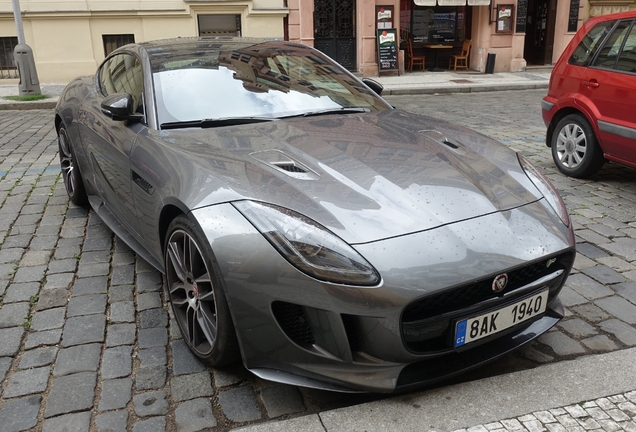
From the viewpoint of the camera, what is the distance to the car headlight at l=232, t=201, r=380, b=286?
2.23 meters

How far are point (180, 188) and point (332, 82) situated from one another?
1615mm

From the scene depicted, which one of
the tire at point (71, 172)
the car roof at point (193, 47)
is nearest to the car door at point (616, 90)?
the car roof at point (193, 47)

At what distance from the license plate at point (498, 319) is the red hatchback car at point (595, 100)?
318cm

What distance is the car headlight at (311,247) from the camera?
2.23 meters

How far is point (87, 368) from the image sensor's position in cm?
278

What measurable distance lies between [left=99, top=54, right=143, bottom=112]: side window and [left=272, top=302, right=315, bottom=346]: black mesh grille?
178 cm

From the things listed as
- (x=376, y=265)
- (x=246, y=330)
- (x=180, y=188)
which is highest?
(x=180, y=188)

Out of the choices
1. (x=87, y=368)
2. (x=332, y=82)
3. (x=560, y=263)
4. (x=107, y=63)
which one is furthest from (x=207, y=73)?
(x=560, y=263)

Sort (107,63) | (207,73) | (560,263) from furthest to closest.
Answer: (107,63)
(207,73)
(560,263)

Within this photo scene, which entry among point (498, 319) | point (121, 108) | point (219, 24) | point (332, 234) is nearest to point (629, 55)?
point (498, 319)

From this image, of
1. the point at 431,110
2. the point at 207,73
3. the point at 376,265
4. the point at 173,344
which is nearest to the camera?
the point at 376,265

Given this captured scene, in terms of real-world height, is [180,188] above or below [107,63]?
below

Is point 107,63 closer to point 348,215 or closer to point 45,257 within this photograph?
point 45,257

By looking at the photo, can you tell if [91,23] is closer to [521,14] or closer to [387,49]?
[387,49]
